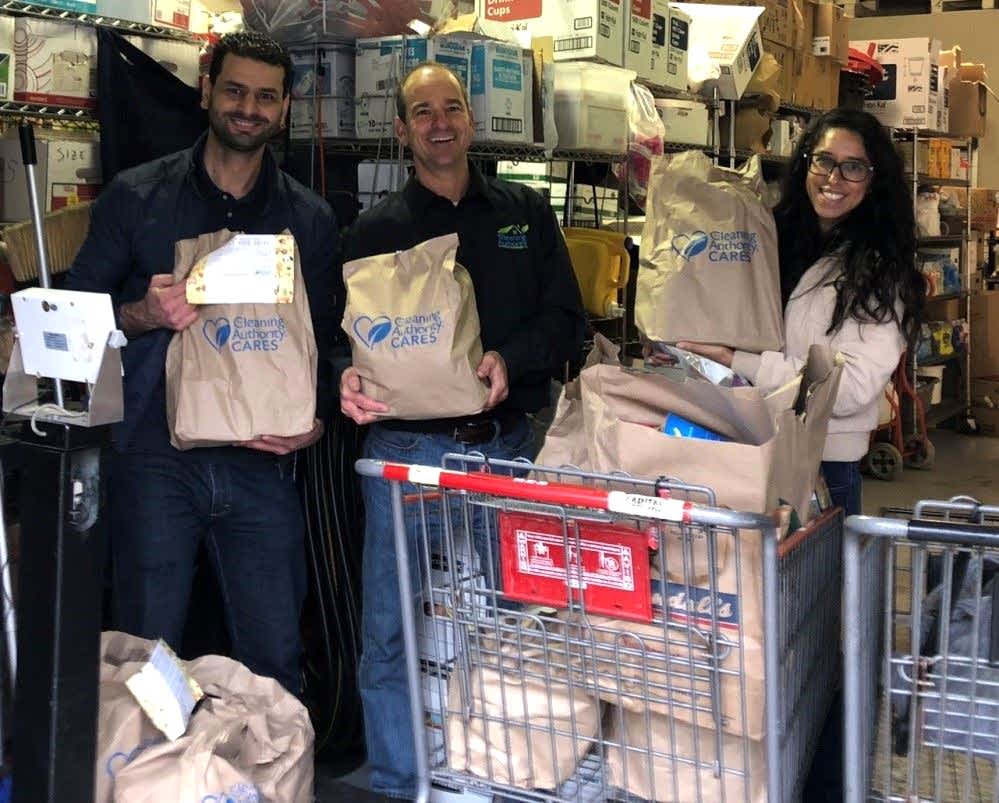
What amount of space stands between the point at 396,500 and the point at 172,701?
55 centimetres

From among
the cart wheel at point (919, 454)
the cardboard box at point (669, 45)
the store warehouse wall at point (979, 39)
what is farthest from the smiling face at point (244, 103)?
the store warehouse wall at point (979, 39)

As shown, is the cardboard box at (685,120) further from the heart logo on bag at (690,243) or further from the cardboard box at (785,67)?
the heart logo on bag at (690,243)

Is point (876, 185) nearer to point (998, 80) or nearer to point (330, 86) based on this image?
point (330, 86)

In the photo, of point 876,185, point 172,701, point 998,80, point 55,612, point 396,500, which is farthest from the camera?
point 998,80

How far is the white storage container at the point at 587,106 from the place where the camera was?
3701mm

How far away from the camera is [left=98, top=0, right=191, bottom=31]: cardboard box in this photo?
2.72 m

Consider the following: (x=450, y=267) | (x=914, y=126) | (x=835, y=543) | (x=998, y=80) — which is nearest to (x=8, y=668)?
(x=450, y=267)

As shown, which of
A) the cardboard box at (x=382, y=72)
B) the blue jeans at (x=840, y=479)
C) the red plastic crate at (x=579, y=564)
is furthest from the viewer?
the cardboard box at (x=382, y=72)

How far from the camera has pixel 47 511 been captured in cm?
162

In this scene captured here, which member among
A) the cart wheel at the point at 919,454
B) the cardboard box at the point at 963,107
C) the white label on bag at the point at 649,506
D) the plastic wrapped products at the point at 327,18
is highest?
the cardboard box at the point at 963,107

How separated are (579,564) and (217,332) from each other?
1.02m

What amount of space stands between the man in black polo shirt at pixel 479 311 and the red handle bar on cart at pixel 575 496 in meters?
0.73

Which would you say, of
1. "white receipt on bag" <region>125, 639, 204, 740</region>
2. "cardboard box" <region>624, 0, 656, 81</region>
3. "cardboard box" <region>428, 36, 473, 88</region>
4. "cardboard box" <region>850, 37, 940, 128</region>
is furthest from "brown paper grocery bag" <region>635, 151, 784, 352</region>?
"cardboard box" <region>850, 37, 940, 128</region>

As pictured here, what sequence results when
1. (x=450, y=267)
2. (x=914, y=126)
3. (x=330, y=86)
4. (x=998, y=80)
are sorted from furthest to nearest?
(x=998, y=80) → (x=914, y=126) → (x=330, y=86) → (x=450, y=267)
